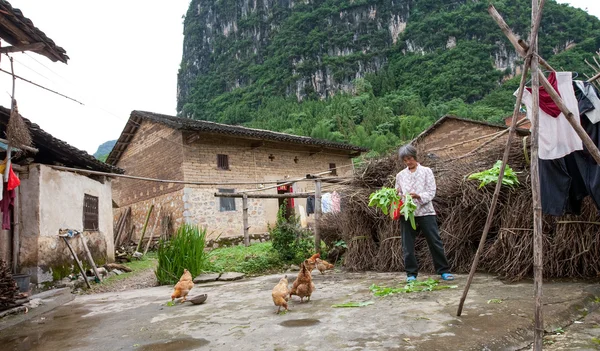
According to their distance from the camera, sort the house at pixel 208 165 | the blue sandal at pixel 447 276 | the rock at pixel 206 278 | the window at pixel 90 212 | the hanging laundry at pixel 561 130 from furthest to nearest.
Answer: the house at pixel 208 165
the window at pixel 90 212
the rock at pixel 206 278
the blue sandal at pixel 447 276
the hanging laundry at pixel 561 130

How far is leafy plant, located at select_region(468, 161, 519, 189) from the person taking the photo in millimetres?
4168

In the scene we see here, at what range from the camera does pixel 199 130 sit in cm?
1406

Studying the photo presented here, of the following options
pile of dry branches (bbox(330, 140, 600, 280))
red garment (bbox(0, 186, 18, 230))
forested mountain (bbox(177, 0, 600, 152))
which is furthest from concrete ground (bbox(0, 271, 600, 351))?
forested mountain (bbox(177, 0, 600, 152))

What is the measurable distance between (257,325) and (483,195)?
116 inches

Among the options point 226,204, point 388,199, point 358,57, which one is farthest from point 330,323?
point 358,57

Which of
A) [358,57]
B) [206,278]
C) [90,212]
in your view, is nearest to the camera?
[206,278]

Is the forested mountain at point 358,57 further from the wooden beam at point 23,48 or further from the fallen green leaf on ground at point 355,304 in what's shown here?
the fallen green leaf on ground at point 355,304

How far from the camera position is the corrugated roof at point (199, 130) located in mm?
14148

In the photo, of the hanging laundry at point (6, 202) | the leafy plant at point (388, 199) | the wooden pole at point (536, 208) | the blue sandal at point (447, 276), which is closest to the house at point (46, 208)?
the hanging laundry at point (6, 202)

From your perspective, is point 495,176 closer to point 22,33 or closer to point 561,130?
point 561,130

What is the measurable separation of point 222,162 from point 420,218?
11757 millimetres

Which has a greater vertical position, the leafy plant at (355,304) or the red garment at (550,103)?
the red garment at (550,103)

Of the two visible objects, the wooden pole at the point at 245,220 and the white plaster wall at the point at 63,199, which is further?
the wooden pole at the point at 245,220

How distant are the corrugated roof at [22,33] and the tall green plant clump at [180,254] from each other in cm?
295
